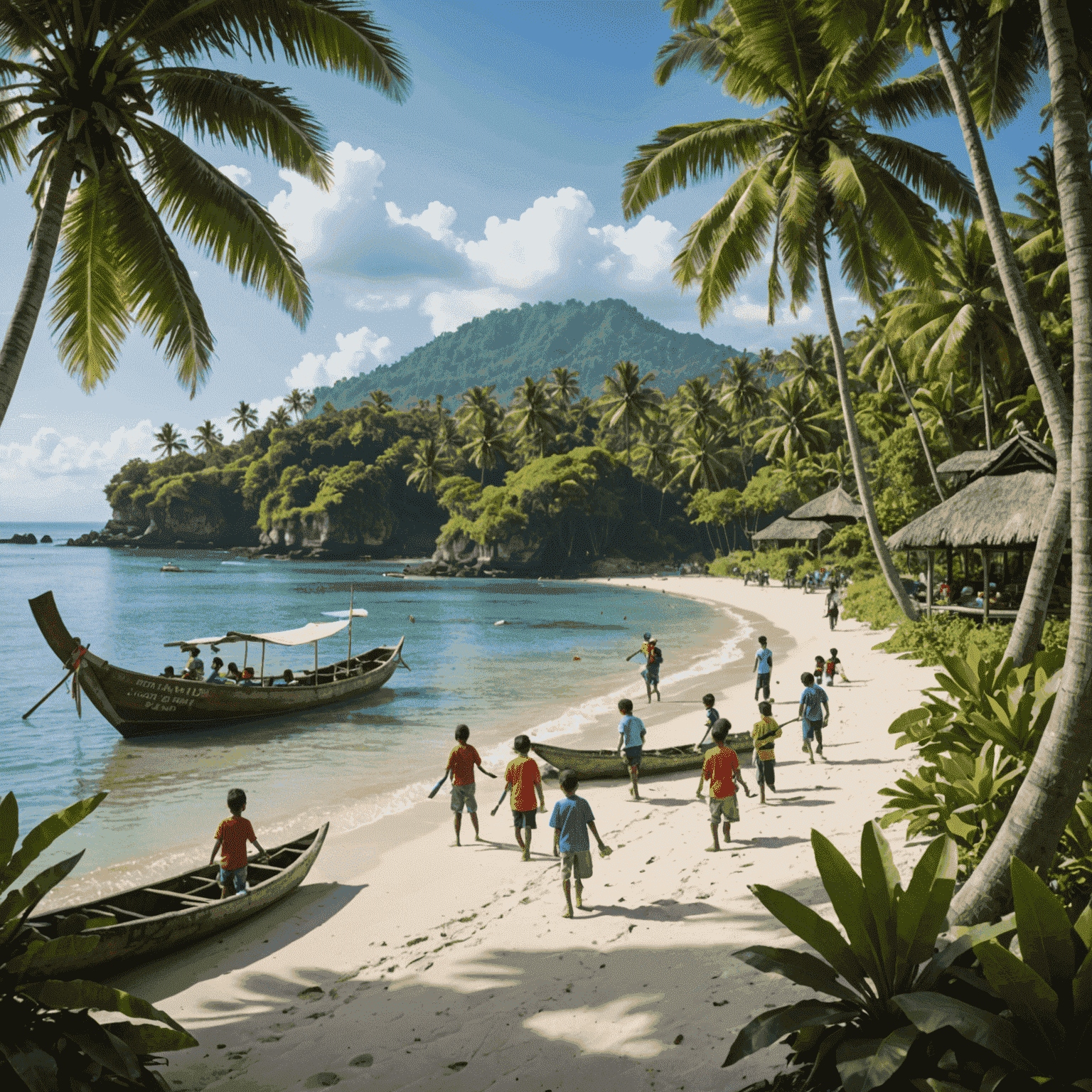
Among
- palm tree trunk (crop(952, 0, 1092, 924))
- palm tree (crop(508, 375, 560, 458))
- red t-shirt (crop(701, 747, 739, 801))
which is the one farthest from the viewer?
palm tree (crop(508, 375, 560, 458))

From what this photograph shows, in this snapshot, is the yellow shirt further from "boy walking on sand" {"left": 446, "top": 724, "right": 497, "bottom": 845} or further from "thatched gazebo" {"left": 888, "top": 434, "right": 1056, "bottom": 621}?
"thatched gazebo" {"left": 888, "top": 434, "right": 1056, "bottom": 621}

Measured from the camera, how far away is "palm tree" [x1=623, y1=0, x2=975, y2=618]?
14.0 metres

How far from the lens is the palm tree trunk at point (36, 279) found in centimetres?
624

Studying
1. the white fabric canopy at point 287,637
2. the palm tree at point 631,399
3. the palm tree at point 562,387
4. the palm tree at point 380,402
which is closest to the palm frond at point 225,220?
the white fabric canopy at point 287,637

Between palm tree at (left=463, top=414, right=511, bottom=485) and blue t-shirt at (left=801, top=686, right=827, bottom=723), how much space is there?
6824 centimetres

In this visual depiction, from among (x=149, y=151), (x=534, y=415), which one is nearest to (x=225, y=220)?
(x=149, y=151)

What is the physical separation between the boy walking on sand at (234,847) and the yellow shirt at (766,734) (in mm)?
6267

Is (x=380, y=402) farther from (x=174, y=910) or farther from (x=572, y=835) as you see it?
(x=572, y=835)

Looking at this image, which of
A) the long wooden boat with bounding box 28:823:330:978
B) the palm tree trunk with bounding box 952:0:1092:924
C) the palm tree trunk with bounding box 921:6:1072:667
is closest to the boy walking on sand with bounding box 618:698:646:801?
the long wooden boat with bounding box 28:823:330:978

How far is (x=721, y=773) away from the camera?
27.7 ft

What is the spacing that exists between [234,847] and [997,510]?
1531 centimetres

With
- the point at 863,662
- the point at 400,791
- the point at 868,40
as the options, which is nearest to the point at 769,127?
the point at 868,40

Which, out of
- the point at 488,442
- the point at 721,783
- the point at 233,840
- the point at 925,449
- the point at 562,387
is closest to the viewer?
the point at 233,840

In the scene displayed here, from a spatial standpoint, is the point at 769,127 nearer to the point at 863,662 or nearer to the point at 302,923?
the point at 863,662
